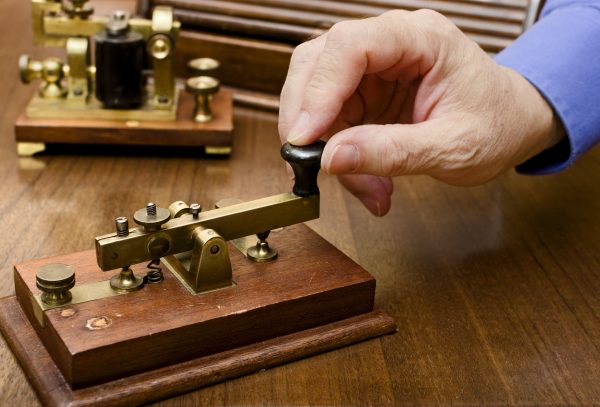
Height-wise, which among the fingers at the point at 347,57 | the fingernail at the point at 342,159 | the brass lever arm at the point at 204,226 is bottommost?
the brass lever arm at the point at 204,226

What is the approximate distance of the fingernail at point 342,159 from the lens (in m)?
1.13

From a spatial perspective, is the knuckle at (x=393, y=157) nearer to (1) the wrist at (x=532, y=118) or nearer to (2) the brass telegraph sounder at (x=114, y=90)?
(1) the wrist at (x=532, y=118)

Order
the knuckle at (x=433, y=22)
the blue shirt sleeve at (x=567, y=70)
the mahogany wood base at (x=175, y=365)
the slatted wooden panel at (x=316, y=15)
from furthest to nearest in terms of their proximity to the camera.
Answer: the slatted wooden panel at (x=316, y=15) → the blue shirt sleeve at (x=567, y=70) → the knuckle at (x=433, y=22) → the mahogany wood base at (x=175, y=365)

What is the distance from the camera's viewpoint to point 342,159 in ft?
3.72

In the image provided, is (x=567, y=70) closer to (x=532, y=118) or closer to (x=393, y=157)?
(x=532, y=118)

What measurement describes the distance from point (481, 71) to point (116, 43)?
0.70 metres

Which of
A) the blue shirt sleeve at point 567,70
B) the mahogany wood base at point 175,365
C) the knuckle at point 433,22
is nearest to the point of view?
the mahogany wood base at point 175,365

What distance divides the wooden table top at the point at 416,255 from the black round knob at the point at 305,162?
200mm

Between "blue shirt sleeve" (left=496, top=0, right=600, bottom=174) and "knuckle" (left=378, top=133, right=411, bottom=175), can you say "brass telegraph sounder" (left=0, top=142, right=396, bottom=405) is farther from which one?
"blue shirt sleeve" (left=496, top=0, right=600, bottom=174)

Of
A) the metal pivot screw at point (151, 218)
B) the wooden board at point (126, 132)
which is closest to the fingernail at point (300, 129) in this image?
the metal pivot screw at point (151, 218)

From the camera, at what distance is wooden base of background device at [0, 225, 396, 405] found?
98 centimetres

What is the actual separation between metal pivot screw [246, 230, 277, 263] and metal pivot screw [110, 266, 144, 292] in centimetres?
16

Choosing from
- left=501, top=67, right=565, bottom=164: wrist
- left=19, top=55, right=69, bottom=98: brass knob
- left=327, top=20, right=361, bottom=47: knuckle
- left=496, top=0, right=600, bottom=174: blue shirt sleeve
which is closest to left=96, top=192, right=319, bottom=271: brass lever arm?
left=327, top=20, right=361, bottom=47: knuckle

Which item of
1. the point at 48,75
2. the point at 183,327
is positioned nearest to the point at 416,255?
the point at 183,327
